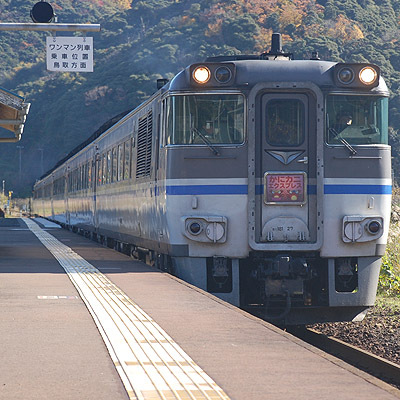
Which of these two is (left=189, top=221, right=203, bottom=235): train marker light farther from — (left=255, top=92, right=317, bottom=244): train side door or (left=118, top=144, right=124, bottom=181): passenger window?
(left=118, top=144, right=124, bottom=181): passenger window

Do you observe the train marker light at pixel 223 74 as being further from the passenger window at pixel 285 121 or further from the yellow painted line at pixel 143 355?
the yellow painted line at pixel 143 355

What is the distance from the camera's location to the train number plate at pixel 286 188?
10.6 m

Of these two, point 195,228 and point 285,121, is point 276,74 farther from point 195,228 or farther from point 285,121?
point 195,228

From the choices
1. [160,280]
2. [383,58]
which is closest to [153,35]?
[383,58]

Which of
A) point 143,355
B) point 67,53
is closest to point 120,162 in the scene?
point 67,53

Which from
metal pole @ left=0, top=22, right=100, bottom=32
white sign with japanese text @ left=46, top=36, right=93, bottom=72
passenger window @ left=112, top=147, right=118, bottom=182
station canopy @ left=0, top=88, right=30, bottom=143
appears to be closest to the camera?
station canopy @ left=0, top=88, right=30, bottom=143

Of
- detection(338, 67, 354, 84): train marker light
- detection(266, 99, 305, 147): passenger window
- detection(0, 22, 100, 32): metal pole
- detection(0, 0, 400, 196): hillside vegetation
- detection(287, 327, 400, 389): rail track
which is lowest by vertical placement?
detection(287, 327, 400, 389): rail track

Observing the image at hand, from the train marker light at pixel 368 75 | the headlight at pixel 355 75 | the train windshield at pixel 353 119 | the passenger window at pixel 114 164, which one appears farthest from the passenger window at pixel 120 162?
the train marker light at pixel 368 75

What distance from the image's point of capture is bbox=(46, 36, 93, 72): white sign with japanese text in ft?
64.9

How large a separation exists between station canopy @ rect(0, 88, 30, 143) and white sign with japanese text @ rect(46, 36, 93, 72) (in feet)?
5.55

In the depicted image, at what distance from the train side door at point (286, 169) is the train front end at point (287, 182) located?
0.04 ft

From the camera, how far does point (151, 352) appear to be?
648 centimetres

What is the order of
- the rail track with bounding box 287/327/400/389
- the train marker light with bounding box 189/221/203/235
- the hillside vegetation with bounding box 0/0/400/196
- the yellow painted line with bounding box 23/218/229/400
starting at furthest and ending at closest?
the hillside vegetation with bounding box 0/0/400/196
the train marker light with bounding box 189/221/203/235
the rail track with bounding box 287/327/400/389
the yellow painted line with bounding box 23/218/229/400

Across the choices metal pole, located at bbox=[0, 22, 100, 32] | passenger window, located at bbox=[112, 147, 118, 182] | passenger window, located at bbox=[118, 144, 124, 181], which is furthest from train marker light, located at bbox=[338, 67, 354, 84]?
metal pole, located at bbox=[0, 22, 100, 32]
